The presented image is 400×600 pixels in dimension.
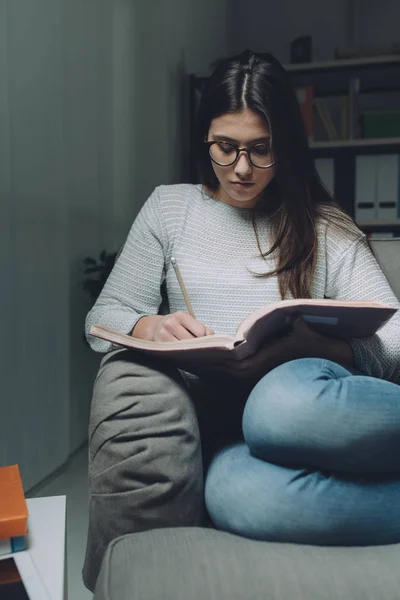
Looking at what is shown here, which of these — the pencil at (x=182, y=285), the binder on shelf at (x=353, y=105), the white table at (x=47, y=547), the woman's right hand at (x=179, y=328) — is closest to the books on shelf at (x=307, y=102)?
the binder on shelf at (x=353, y=105)

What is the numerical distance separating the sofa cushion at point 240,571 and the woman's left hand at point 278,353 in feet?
0.85

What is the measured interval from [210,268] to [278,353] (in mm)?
311

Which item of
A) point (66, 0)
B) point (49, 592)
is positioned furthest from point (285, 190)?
point (66, 0)

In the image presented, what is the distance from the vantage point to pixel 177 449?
77 centimetres

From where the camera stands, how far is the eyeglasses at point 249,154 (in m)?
1.11

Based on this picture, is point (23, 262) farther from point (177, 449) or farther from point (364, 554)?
point (364, 554)

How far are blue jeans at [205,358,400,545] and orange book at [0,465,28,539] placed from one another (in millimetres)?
248

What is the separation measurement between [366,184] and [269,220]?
5.58 feet

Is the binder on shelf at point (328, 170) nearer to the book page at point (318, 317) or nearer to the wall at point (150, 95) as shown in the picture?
the wall at point (150, 95)

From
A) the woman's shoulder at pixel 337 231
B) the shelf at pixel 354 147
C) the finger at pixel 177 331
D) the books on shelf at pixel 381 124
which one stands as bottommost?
the finger at pixel 177 331

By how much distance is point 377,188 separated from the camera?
8.89 feet

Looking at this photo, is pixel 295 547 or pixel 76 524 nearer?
pixel 295 547

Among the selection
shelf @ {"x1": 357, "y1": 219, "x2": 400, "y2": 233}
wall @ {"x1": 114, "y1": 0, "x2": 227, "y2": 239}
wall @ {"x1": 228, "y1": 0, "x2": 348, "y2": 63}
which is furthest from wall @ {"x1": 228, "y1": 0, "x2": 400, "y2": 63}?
shelf @ {"x1": 357, "y1": 219, "x2": 400, "y2": 233}

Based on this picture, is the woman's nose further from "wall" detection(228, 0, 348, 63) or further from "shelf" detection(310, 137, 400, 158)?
"wall" detection(228, 0, 348, 63)
